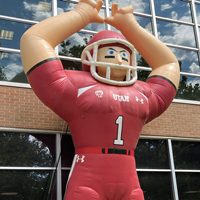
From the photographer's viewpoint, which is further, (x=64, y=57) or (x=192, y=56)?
(x=192, y=56)

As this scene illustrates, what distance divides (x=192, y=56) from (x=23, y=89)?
15.1 feet

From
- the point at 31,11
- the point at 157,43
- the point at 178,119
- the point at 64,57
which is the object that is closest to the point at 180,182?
the point at 178,119

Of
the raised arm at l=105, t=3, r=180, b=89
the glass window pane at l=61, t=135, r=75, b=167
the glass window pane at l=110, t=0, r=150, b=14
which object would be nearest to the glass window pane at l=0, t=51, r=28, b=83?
the glass window pane at l=61, t=135, r=75, b=167

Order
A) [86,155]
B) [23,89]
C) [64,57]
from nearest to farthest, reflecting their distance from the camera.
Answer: [86,155], [23,89], [64,57]

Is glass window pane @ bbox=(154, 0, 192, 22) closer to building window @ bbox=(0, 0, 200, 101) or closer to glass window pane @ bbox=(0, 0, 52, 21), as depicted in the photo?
building window @ bbox=(0, 0, 200, 101)

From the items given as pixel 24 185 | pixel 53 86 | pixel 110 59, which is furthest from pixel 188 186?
pixel 53 86

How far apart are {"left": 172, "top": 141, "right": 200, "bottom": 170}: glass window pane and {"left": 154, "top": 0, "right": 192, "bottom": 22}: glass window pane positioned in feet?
11.7

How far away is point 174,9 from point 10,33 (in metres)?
4.63

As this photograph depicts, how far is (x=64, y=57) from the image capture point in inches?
246

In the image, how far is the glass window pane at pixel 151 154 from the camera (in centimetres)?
603

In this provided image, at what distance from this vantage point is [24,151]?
16.9 ft

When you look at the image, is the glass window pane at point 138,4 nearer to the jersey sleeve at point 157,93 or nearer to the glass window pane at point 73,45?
the glass window pane at point 73,45

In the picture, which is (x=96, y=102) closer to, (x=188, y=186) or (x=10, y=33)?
(x=10, y=33)

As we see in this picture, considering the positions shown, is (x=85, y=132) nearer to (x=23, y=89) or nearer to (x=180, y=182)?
(x=23, y=89)
